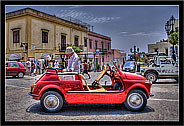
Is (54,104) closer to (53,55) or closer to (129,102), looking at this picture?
(129,102)

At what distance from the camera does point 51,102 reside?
4.60m

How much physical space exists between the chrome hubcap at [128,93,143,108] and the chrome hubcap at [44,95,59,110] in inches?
75.4

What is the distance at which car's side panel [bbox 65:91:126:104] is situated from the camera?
15.2 ft

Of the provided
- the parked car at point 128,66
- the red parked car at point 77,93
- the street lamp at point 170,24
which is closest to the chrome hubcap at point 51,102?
the red parked car at point 77,93

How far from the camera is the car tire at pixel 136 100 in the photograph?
4.70 metres

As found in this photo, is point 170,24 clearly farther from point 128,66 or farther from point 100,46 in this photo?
point 100,46

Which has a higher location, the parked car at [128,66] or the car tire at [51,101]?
the parked car at [128,66]

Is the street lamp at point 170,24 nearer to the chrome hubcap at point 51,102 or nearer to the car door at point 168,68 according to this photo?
the car door at point 168,68

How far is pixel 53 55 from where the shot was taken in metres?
23.1

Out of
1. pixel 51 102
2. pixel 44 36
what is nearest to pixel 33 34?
pixel 44 36

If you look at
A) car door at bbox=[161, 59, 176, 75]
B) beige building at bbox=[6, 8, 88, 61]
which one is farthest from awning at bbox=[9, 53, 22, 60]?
car door at bbox=[161, 59, 176, 75]

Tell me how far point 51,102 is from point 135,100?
220 centimetres

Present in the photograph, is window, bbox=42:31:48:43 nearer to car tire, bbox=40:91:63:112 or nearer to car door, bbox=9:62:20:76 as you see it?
car door, bbox=9:62:20:76
